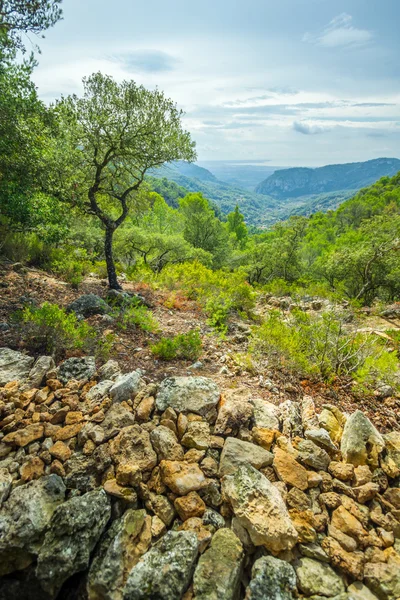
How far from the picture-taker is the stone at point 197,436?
391cm

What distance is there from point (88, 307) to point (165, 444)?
224 inches

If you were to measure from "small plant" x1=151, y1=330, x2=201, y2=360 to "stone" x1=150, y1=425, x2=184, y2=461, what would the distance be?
90.1 inches

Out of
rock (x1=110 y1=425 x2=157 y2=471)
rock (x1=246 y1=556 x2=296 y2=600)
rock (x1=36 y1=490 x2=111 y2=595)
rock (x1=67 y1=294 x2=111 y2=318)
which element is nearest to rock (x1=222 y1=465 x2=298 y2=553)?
rock (x1=246 y1=556 x2=296 y2=600)

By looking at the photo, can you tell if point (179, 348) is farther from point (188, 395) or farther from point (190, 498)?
point (190, 498)

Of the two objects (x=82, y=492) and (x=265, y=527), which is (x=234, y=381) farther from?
(x=82, y=492)

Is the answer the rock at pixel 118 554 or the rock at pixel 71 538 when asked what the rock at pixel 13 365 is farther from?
the rock at pixel 118 554

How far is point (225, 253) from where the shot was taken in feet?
94.7

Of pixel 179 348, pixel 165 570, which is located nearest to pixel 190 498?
pixel 165 570

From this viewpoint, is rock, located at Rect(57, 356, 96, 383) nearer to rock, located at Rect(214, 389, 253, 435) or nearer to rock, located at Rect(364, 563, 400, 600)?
rock, located at Rect(214, 389, 253, 435)

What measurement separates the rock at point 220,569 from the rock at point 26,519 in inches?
71.5

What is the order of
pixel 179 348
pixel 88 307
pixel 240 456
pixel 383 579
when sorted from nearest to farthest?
pixel 383 579 → pixel 240 456 → pixel 179 348 → pixel 88 307

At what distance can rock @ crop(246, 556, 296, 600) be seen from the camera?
2742 mm

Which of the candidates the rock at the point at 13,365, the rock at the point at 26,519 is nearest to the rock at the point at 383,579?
the rock at the point at 26,519

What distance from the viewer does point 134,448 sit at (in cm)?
383
